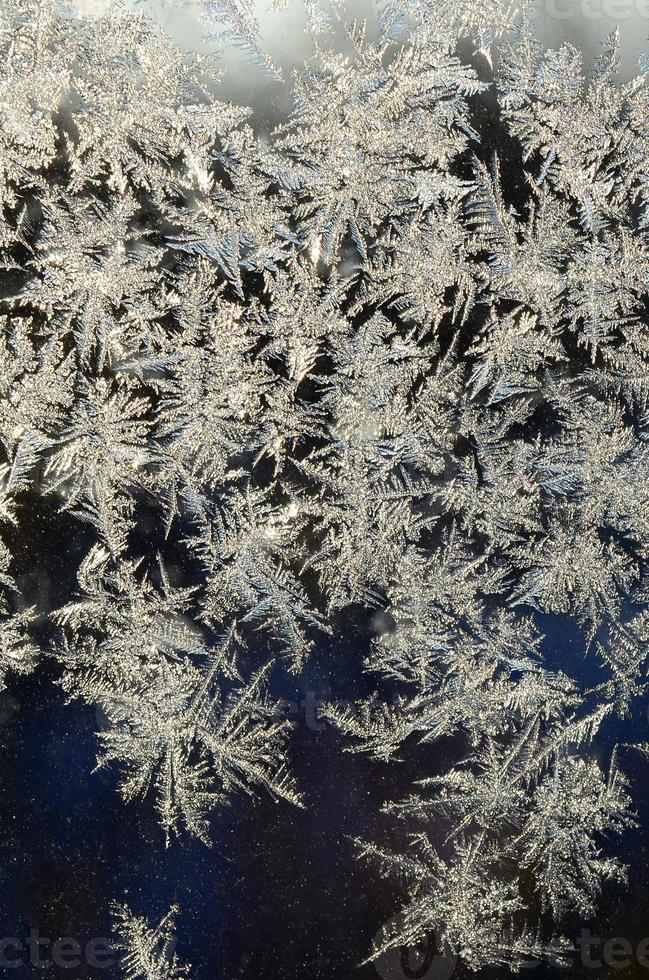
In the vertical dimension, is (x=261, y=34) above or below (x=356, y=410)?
above

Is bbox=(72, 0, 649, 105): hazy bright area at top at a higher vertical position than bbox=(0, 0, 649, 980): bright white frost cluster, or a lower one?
higher

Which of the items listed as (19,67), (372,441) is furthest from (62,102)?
(372,441)

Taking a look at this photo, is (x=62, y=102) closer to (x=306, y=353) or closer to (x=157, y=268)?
(x=157, y=268)

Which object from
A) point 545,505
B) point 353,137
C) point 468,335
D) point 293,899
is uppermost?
point 353,137

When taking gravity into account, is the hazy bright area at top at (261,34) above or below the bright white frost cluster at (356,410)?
above

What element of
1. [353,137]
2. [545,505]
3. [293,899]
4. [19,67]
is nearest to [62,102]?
[19,67]

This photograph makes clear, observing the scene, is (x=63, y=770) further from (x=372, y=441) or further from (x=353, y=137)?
(x=353, y=137)

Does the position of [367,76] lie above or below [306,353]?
above
